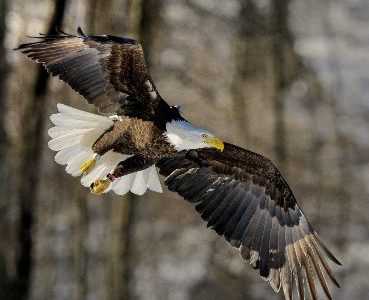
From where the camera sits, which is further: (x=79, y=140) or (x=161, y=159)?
(x=161, y=159)

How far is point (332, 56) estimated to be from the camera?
15.9 meters

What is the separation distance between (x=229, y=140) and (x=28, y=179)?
4.54m

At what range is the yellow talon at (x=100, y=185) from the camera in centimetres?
665

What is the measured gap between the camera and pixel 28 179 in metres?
9.45

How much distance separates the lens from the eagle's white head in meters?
6.21

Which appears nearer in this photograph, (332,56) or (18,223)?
(18,223)

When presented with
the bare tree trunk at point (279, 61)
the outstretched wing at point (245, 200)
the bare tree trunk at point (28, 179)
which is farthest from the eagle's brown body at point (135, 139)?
the bare tree trunk at point (279, 61)

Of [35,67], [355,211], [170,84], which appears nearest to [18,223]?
[35,67]

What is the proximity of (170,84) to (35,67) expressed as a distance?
15.6ft

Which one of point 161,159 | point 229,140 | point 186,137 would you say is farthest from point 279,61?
point 186,137

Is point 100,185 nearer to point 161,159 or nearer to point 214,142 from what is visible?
point 161,159

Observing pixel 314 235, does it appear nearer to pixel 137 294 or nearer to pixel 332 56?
pixel 137 294

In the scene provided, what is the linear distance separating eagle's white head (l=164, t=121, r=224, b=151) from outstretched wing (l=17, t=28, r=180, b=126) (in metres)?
0.09

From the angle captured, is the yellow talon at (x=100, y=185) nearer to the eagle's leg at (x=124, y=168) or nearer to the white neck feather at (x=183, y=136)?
the eagle's leg at (x=124, y=168)
